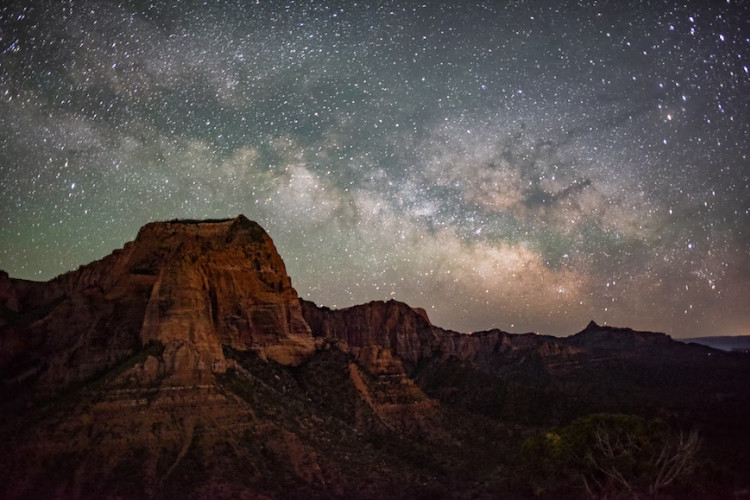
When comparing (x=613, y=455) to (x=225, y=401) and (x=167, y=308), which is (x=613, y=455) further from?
(x=167, y=308)

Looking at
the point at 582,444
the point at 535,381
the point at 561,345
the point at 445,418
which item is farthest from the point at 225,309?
the point at 561,345

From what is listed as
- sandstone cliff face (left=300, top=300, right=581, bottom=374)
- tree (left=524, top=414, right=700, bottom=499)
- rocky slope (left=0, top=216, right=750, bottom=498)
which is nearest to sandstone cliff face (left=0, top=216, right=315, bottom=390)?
rocky slope (left=0, top=216, right=750, bottom=498)

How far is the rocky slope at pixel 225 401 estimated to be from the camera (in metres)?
63.7

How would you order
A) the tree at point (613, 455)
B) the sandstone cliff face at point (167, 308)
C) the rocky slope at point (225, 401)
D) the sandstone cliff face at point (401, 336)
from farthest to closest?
the sandstone cliff face at point (401, 336), the sandstone cliff face at point (167, 308), the rocky slope at point (225, 401), the tree at point (613, 455)

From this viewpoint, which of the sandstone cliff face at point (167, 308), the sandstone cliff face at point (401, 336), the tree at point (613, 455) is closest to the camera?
the tree at point (613, 455)

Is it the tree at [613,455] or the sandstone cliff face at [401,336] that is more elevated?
the sandstone cliff face at [401,336]

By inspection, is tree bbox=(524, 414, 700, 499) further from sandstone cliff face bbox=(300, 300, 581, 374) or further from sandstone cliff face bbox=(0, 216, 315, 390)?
sandstone cliff face bbox=(300, 300, 581, 374)

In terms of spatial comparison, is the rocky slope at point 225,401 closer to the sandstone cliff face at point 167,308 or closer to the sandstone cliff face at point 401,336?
the sandstone cliff face at point 167,308

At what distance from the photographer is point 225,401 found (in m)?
74.4

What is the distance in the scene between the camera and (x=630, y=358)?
182250 mm

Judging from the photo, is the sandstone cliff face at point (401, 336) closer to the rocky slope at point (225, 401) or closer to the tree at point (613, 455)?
the rocky slope at point (225, 401)

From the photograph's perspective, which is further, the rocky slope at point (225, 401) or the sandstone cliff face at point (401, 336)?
the sandstone cliff face at point (401, 336)

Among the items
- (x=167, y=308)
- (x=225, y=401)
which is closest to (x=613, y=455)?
(x=225, y=401)

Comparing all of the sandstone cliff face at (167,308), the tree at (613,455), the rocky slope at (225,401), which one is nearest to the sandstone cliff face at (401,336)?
the rocky slope at (225,401)
